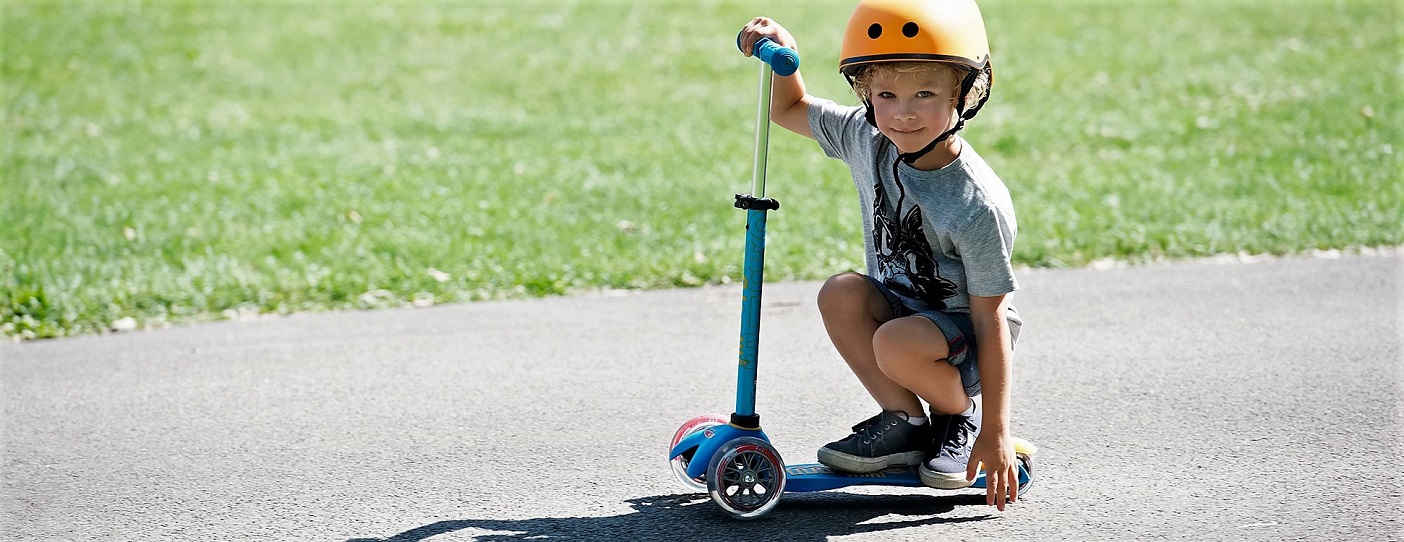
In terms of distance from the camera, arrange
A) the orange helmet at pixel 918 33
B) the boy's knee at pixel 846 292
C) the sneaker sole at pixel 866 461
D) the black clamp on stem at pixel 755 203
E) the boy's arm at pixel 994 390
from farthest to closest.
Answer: the sneaker sole at pixel 866 461
the boy's knee at pixel 846 292
the black clamp on stem at pixel 755 203
the boy's arm at pixel 994 390
the orange helmet at pixel 918 33

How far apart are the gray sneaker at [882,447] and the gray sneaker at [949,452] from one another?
0.04 m

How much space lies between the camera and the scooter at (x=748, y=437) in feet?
10.6

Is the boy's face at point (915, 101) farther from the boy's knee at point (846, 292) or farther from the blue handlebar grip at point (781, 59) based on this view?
the boy's knee at point (846, 292)

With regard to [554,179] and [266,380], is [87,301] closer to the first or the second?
[266,380]

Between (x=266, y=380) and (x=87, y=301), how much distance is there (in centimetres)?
146

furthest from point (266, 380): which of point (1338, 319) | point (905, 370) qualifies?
point (1338, 319)

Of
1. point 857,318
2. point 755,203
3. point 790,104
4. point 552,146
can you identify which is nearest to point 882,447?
point 857,318

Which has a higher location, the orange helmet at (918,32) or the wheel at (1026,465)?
the orange helmet at (918,32)

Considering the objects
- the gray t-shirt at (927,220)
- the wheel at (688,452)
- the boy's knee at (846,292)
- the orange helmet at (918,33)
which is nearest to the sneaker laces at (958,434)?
the gray t-shirt at (927,220)

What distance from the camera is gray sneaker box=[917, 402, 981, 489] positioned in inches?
134

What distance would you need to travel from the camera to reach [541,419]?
4.25 metres

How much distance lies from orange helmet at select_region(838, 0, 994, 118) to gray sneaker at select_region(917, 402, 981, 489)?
94 cm

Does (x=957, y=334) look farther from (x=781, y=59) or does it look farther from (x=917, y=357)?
(x=781, y=59)

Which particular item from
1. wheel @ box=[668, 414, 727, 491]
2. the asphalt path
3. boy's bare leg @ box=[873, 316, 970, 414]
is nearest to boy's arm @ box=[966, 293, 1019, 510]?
boy's bare leg @ box=[873, 316, 970, 414]
